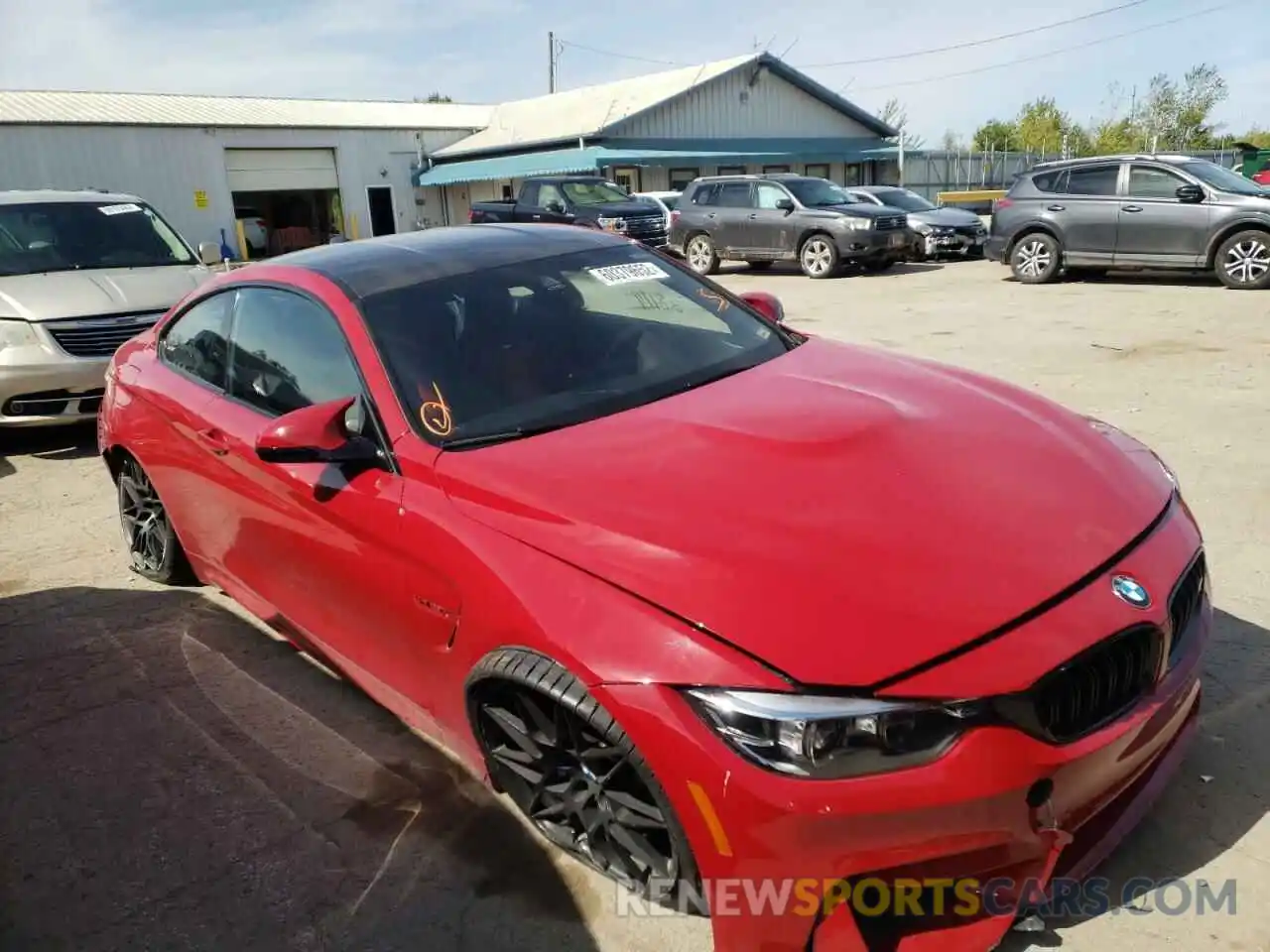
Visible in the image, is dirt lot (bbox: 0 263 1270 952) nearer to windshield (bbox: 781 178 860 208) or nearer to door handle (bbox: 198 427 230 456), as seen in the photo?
door handle (bbox: 198 427 230 456)

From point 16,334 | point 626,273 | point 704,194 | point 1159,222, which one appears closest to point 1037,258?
point 1159,222

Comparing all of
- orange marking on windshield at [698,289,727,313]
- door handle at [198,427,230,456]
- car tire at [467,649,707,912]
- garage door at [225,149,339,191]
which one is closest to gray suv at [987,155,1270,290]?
orange marking on windshield at [698,289,727,313]

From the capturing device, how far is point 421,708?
2.75 metres

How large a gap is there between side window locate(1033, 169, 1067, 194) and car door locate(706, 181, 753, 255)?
5230 mm

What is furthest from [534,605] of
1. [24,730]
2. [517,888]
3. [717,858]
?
[24,730]

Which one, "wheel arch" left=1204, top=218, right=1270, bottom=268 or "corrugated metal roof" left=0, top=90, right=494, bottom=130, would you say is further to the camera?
"corrugated metal roof" left=0, top=90, right=494, bottom=130

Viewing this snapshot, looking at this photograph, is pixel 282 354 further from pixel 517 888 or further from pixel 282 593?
pixel 517 888

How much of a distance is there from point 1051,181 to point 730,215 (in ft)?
19.1

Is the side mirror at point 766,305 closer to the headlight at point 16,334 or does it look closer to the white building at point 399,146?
the headlight at point 16,334

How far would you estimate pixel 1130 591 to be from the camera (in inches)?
82.4

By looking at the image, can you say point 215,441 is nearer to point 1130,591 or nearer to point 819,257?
point 1130,591

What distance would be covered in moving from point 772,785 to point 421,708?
1.28 metres

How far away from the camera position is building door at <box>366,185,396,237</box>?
3562 cm

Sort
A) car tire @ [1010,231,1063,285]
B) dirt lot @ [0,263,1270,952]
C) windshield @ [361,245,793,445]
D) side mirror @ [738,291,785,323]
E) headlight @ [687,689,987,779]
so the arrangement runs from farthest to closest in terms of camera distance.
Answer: car tire @ [1010,231,1063,285] < side mirror @ [738,291,785,323] < windshield @ [361,245,793,445] < dirt lot @ [0,263,1270,952] < headlight @ [687,689,987,779]
